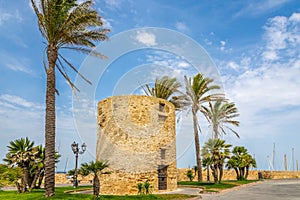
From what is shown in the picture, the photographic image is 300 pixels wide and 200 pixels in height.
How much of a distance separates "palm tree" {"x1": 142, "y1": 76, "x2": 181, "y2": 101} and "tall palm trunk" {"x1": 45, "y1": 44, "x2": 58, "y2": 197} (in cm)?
1594

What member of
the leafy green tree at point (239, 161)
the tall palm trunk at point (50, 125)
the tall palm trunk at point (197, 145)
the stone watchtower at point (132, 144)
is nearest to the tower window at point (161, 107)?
the stone watchtower at point (132, 144)

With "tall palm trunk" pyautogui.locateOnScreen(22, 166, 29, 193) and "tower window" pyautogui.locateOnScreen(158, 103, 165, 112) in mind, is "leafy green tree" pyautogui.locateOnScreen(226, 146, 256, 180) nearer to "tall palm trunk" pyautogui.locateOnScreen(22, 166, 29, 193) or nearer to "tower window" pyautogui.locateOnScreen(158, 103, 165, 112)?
"tower window" pyautogui.locateOnScreen(158, 103, 165, 112)

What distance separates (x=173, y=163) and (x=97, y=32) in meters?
12.4

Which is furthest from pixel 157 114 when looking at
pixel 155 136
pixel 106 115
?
pixel 106 115

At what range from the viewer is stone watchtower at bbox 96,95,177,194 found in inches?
824

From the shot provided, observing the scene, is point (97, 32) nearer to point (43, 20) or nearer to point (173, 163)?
point (43, 20)

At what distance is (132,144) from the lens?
69.5 ft

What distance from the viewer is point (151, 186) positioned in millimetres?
20328

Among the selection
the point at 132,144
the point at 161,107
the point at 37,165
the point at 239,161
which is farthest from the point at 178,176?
the point at 37,165

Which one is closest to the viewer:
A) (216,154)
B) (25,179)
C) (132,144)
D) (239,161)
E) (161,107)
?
(25,179)

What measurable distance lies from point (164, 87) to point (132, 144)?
39.1ft

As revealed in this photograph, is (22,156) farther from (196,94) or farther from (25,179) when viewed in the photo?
(196,94)

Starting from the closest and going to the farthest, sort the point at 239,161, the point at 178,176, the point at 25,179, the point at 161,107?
the point at 25,179
the point at 161,107
the point at 239,161
the point at 178,176

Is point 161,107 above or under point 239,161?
above
